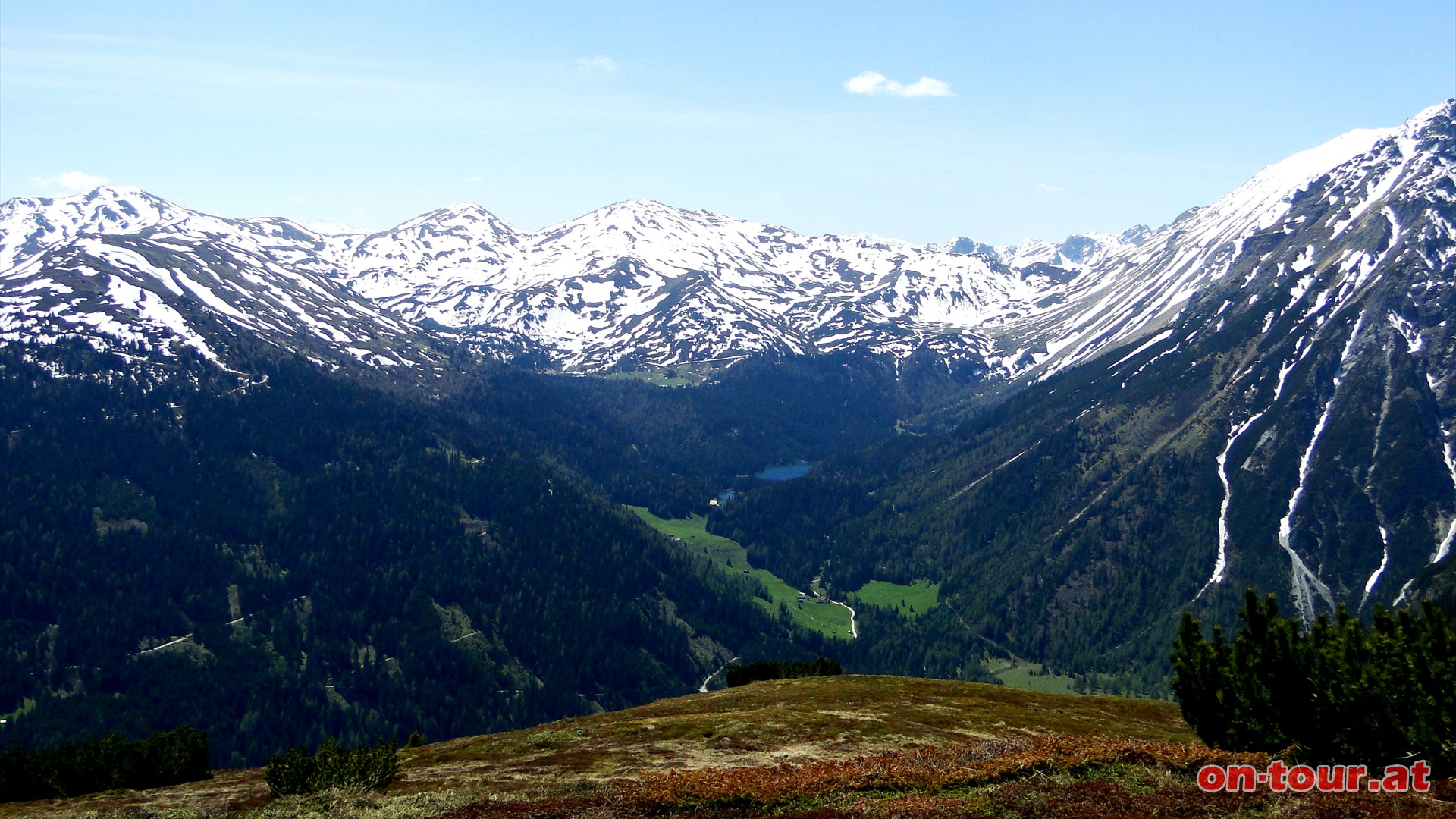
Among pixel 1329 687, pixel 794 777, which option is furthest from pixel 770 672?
pixel 794 777

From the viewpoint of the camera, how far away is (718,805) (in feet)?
161

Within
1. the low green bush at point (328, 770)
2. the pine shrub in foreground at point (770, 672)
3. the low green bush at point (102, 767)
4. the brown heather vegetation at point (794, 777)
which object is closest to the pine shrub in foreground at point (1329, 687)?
the brown heather vegetation at point (794, 777)

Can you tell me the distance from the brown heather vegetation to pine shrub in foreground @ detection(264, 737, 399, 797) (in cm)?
161

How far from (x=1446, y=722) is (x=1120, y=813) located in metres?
28.0

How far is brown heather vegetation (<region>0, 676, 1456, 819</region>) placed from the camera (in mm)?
44344

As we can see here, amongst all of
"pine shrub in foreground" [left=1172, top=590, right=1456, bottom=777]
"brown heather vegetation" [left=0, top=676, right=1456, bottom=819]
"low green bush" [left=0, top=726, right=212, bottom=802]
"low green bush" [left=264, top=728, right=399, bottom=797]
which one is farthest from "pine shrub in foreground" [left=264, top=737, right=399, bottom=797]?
"pine shrub in foreground" [left=1172, top=590, right=1456, bottom=777]

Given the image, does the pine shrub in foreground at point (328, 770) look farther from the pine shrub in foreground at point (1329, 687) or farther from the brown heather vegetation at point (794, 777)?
the pine shrub in foreground at point (1329, 687)

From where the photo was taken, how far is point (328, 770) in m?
62.6

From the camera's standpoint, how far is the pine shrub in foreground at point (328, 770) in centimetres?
6153

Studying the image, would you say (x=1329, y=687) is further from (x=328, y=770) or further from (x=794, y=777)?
(x=328, y=770)

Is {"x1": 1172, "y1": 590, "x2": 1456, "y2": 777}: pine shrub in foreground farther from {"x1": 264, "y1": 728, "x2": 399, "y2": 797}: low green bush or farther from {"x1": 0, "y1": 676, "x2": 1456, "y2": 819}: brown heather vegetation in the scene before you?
{"x1": 264, "y1": 728, "x2": 399, "y2": 797}: low green bush

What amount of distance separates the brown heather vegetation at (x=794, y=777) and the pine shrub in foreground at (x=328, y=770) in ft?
5.30

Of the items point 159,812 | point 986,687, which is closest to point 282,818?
point 159,812

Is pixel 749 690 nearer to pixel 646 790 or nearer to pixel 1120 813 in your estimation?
pixel 646 790
